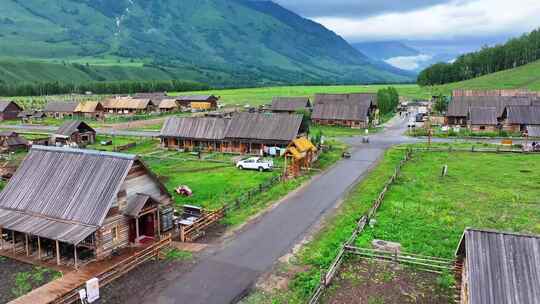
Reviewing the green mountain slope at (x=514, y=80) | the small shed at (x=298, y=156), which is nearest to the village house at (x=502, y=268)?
the small shed at (x=298, y=156)

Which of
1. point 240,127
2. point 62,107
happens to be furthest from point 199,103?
point 240,127

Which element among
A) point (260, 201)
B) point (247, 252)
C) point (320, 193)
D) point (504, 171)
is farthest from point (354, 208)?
point (504, 171)

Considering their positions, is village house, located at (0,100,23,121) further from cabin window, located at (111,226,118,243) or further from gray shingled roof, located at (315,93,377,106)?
cabin window, located at (111,226,118,243)

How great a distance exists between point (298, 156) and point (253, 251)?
64.1 ft

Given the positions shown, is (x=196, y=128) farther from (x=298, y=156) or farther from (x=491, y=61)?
(x=491, y=61)

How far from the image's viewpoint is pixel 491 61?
161625mm

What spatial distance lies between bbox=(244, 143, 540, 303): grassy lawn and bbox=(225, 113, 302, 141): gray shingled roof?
1257cm

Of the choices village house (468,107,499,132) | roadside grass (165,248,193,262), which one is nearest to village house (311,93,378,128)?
village house (468,107,499,132)

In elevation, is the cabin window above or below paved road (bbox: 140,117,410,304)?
above

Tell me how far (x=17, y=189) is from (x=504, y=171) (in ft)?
148

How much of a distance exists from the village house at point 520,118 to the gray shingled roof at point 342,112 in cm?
2432

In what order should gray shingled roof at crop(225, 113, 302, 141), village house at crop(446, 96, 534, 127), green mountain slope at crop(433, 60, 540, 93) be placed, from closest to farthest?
gray shingled roof at crop(225, 113, 302, 141)
village house at crop(446, 96, 534, 127)
green mountain slope at crop(433, 60, 540, 93)

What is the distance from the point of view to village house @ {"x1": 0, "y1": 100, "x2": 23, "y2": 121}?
99.6 metres

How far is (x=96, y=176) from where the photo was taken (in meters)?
24.9
